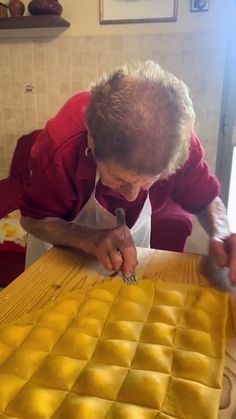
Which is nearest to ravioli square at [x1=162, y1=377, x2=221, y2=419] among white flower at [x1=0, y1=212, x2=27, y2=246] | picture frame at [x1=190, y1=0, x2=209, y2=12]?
white flower at [x1=0, y1=212, x2=27, y2=246]

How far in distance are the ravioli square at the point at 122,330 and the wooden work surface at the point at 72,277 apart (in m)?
0.14

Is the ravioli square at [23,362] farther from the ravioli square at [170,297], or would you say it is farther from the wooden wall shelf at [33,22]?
the wooden wall shelf at [33,22]

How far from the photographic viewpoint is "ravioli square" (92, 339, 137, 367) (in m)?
0.59

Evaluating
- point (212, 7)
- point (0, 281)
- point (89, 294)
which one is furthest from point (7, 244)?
point (212, 7)

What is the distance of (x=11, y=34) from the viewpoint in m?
2.34

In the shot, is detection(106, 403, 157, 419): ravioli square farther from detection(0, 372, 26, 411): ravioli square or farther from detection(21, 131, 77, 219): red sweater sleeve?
detection(21, 131, 77, 219): red sweater sleeve

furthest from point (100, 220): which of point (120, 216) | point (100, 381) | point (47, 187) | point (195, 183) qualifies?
point (100, 381)

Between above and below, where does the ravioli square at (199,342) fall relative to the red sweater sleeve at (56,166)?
below

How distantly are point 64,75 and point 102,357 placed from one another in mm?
2101

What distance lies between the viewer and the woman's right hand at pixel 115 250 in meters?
0.81

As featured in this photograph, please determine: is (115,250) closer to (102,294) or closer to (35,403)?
(102,294)

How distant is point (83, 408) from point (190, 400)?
15 centimetres

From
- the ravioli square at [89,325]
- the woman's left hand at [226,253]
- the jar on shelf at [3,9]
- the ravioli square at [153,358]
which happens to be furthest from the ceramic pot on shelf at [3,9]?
the ravioli square at [153,358]

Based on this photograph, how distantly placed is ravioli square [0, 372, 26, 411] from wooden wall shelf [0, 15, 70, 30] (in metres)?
2.05
